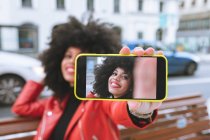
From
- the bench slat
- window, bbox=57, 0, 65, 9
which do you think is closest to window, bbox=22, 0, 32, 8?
window, bbox=57, 0, 65, 9

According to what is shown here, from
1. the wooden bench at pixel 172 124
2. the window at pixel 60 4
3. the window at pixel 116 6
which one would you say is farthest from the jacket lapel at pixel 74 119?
the window at pixel 116 6

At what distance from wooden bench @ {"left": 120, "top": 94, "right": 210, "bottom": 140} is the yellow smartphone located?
3.86 ft

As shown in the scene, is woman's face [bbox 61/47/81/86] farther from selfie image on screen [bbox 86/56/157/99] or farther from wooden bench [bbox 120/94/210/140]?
selfie image on screen [bbox 86/56/157/99]

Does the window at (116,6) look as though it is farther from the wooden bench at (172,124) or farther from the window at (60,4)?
the wooden bench at (172,124)

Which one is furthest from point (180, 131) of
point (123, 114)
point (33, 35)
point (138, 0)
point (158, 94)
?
point (138, 0)

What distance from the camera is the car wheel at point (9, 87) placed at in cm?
522

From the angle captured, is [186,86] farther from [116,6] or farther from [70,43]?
[116,6]

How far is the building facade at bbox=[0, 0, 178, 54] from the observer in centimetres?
1847

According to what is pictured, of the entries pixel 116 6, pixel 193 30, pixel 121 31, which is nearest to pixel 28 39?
pixel 121 31

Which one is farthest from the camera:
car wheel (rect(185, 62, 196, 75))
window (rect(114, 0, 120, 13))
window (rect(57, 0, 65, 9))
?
window (rect(114, 0, 120, 13))

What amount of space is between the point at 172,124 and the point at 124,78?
1528mm

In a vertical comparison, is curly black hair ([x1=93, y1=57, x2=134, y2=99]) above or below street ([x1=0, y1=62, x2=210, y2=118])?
above

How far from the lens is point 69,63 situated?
1.71m

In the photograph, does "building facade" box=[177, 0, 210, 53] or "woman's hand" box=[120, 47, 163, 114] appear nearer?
"woman's hand" box=[120, 47, 163, 114]
